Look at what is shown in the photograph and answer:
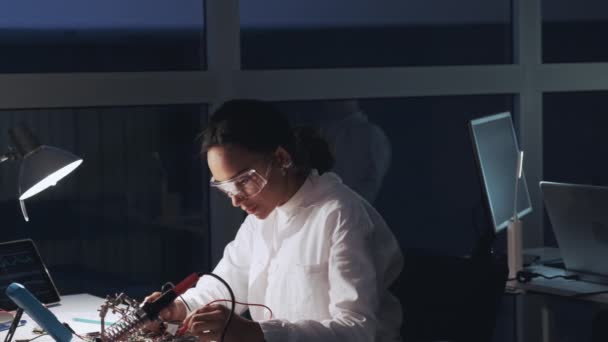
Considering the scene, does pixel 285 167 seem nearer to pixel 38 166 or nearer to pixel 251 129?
pixel 251 129

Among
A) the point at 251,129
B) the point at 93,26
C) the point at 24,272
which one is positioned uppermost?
the point at 93,26

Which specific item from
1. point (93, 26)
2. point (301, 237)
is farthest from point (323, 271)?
point (93, 26)

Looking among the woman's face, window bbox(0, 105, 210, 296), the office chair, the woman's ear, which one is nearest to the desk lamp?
the woman's face

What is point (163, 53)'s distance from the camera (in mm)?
3668

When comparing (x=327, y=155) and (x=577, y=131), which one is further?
(x=577, y=131)

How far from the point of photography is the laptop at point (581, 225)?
9.64 feet

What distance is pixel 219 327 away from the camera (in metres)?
2.01

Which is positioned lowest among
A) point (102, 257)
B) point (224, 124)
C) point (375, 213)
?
point (102, 257)

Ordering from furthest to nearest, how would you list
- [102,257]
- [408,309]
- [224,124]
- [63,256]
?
[102,257], [63,256], [408,309], [224,124]

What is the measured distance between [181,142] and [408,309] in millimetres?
1599

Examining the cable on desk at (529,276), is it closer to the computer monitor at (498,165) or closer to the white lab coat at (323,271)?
the computer monitor at (498,165)

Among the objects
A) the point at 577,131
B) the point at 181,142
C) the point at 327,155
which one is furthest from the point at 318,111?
the point at 577,131

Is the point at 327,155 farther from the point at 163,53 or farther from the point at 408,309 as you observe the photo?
the point at 163,53

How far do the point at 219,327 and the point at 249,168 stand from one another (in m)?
0.43
